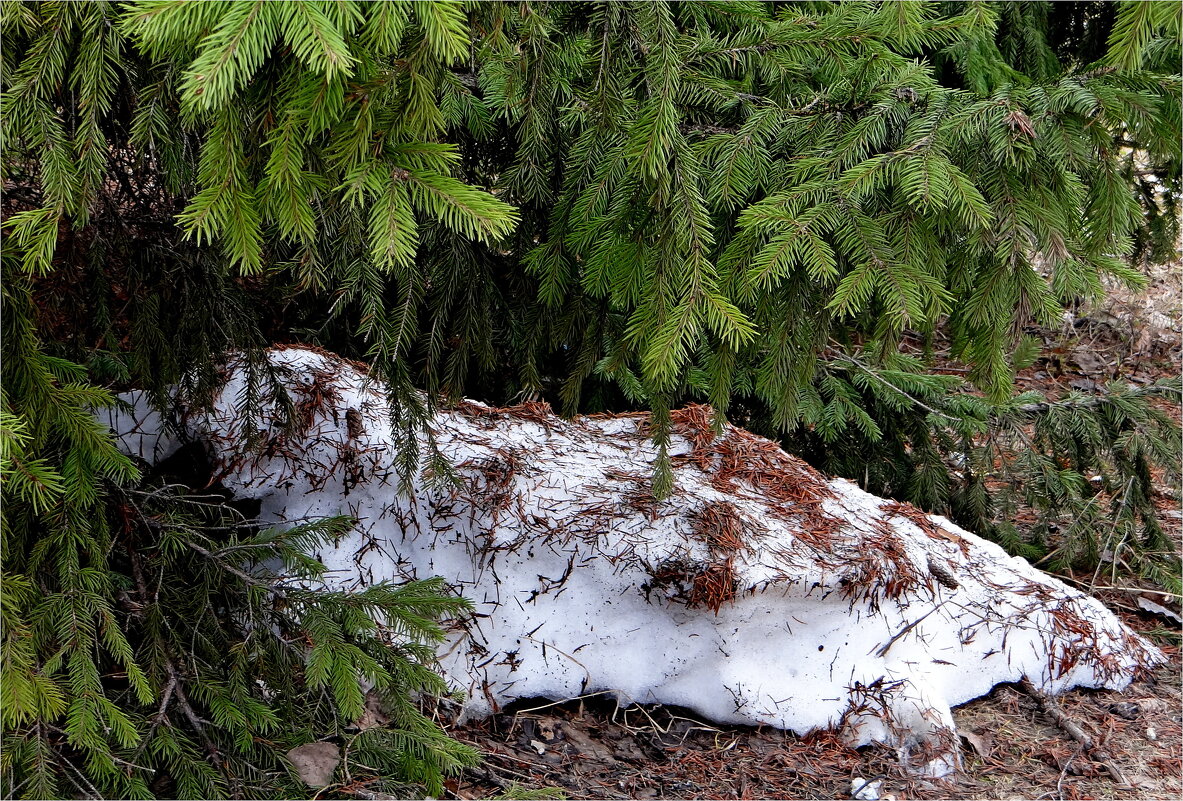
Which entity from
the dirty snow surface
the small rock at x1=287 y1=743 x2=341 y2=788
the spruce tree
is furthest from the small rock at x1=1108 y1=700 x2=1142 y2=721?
the small rock at x1=287 y1=743 x2=341 y2=788

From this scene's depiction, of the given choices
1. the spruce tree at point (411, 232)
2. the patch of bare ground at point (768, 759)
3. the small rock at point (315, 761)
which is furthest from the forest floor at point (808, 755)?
the spruce tree at point (411, 232)

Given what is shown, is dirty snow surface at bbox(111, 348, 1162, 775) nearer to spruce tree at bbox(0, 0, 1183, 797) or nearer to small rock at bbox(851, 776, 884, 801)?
small rock at bbox(851, 776, 884, 801)

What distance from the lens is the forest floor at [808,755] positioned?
2.92 m

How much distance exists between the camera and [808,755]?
10.2ft

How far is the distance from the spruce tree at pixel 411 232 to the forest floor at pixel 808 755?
1.98ft

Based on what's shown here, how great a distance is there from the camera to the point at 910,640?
3.42 meters

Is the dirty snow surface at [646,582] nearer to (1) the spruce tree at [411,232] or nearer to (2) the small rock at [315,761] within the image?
(1) the spruce tree at [411,232]

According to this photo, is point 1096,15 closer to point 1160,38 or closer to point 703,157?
point 1160,38

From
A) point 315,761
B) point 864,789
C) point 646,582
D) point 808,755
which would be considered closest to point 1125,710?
point 864,789

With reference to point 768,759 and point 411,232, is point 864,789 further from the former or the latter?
point 411,232

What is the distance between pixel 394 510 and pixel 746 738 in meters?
1.63

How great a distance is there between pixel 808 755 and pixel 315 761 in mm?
1755

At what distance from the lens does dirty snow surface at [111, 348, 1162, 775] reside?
3.22 metres

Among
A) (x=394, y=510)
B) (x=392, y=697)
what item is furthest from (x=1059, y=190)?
(x=394, y=510)
